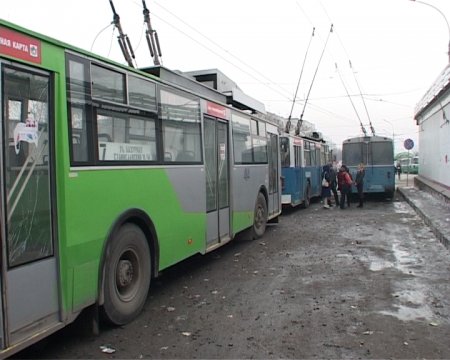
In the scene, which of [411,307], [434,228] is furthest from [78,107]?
[434,228]

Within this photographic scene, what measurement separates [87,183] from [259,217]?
7.17m

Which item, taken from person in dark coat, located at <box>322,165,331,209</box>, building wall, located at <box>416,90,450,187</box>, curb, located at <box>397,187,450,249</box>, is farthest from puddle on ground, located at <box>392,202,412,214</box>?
person in dark coat, located at <box>322,165,331,209</box>

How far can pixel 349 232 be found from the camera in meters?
12.1

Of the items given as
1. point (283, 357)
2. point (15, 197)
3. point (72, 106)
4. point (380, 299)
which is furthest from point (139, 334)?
point (380, 299)

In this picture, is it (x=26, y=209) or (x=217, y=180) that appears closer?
(x=26, y=209)

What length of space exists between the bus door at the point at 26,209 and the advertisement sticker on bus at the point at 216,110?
162 inches

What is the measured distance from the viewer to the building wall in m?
18.7

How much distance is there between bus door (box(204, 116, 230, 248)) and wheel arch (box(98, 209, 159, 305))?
6.54 feet

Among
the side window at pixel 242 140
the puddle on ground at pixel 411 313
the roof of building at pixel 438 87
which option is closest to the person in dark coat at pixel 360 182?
the roof of building at pixel 438 87

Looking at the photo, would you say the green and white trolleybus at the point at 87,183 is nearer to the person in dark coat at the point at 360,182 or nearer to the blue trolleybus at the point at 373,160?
the person in dark coat at the point at 360,182

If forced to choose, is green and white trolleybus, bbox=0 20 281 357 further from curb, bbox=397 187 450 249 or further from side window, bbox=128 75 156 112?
curb, bbox=397 187 450 249

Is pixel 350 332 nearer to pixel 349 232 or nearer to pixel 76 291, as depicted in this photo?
pixel 76 291

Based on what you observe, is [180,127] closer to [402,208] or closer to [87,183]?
[87,183]

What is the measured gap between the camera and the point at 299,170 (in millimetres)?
18250
